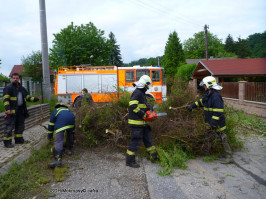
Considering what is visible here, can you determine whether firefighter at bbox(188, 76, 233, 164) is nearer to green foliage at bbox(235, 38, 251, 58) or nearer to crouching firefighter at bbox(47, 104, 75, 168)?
crouching firefighter at bbox(47, 104, 75, 168)

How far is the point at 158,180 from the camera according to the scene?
11.8 feet

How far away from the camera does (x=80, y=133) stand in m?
5.45

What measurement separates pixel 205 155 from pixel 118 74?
8477 millimetres

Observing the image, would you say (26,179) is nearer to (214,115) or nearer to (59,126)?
(59,126)

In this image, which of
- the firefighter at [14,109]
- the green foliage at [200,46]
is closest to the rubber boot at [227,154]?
the firefighter at [14,109]

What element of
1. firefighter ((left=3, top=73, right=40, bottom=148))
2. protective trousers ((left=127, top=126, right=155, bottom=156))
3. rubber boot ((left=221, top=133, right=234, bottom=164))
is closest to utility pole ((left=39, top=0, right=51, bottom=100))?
firefighter ((left=3, top=73, right=40, bottom=148))

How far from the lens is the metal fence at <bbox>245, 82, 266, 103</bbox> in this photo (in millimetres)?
9969

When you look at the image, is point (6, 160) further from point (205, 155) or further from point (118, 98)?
point (205, 155)

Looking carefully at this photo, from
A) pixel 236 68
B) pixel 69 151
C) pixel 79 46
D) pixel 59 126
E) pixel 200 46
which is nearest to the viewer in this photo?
pixel 59 126

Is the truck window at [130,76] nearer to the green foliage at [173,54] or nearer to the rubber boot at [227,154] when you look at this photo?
the rubber boot at [227,154]

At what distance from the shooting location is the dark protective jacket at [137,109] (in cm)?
419

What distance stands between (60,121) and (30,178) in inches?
48.6

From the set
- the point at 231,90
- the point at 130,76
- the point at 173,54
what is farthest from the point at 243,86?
the point at 173,54

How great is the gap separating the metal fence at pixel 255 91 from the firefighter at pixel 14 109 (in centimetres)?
969
